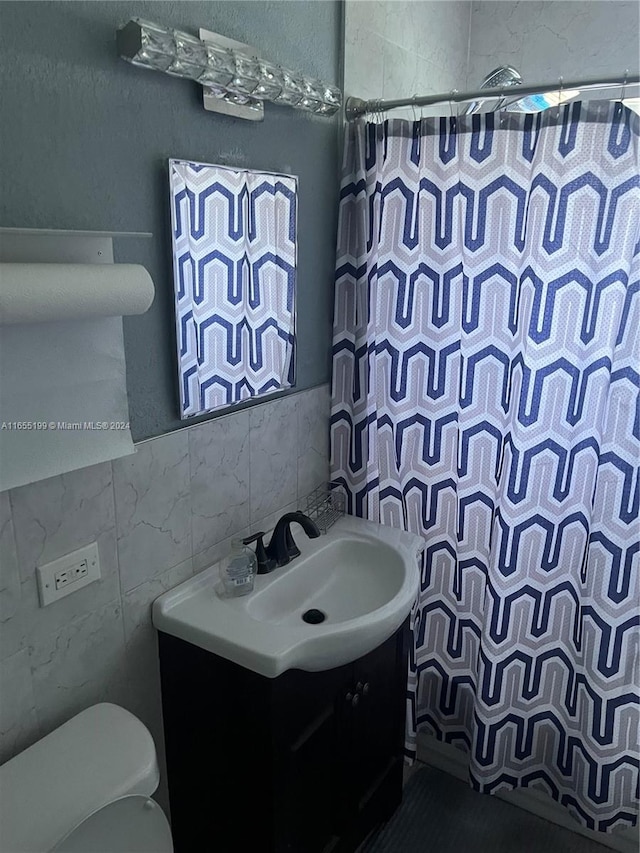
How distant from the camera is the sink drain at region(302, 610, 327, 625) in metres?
1.67

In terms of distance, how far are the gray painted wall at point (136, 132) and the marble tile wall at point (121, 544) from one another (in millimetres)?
151

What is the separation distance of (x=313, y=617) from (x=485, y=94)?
1.41 meters

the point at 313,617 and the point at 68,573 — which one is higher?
the point at 68,573

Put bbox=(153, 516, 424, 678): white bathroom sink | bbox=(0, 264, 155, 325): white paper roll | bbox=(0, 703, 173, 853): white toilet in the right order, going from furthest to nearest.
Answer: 1. bbox=(153, 516, 424, 678): white bathroom sink
2. bbox=(0, 703, 173, 853): white toilet
3. bbox=(0, 264, 155, 325): white paper roll

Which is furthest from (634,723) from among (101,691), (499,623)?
(101,691)

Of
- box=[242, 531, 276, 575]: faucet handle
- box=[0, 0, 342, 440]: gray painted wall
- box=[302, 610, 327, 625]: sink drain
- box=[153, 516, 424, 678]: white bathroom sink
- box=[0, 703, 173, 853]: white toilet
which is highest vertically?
box=[0, 0, 342, 440]: gray painted wall

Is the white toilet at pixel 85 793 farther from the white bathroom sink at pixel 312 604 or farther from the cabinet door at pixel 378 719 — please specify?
the cabinet door at pixel 378 719

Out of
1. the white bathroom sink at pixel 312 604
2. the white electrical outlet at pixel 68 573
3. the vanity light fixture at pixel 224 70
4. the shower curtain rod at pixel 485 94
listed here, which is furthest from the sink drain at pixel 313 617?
the shower curtain rod at pixel 485 94

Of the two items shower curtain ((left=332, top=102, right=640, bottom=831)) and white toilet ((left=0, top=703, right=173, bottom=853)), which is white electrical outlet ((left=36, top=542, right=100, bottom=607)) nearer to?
white toilet ((left=0, top=703, right=173, bottom=853))

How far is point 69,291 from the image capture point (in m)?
1.02

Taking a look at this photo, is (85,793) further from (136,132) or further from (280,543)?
(136,132)

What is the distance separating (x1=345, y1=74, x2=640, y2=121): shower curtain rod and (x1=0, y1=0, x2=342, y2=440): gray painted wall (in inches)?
4.0

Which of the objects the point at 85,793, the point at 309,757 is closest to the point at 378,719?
the point at 309,757

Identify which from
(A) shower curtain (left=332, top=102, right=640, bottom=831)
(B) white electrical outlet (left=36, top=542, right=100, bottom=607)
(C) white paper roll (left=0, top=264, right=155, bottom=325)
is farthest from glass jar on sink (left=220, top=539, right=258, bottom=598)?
A: (C) white paper roll (left=0, top=264, right=155, bottom=325)
